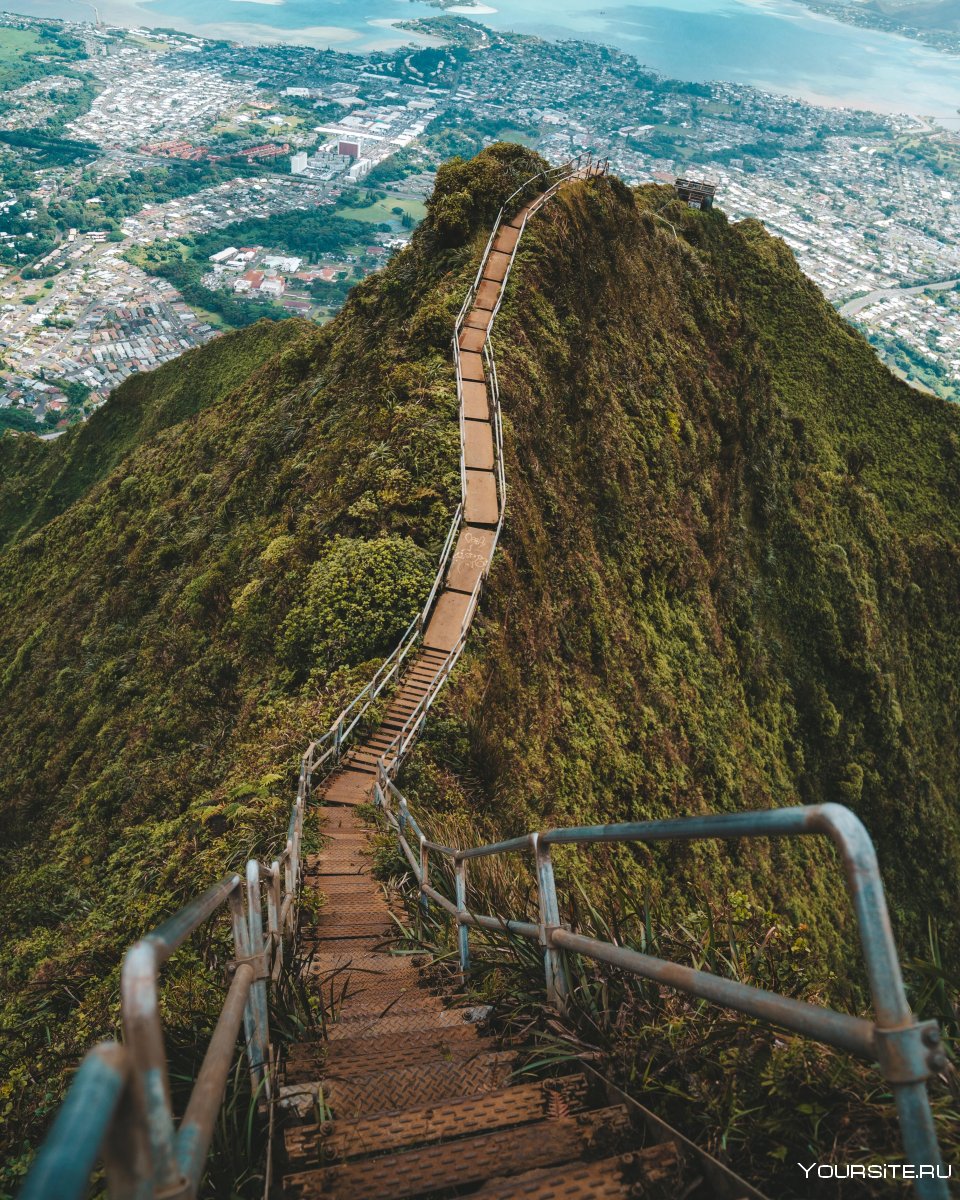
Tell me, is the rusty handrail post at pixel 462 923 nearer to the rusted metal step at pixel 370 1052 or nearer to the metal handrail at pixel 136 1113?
the rusted metal step at pixel 370 1052

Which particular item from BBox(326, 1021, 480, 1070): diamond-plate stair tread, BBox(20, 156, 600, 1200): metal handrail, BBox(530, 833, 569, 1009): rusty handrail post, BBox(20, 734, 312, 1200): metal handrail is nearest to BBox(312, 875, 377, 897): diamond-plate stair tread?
BBox(326, 1021, 480, 1070): diamond-plate stair tread

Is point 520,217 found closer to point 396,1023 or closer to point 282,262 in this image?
point 396,1023

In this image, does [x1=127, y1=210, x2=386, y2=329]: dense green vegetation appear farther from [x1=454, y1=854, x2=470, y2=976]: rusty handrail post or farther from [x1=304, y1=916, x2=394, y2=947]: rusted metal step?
[x1=454, y1=854, x2=470, y2=976]: rusty handrail post

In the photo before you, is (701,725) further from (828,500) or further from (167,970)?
(828,500)

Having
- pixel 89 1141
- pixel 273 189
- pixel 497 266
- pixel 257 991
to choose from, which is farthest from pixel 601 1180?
pixel 273 189

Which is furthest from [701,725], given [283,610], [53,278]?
[53,278]

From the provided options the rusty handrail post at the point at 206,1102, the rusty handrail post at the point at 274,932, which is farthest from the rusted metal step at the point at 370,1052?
the rusty handrail post at the point at 206,1102
